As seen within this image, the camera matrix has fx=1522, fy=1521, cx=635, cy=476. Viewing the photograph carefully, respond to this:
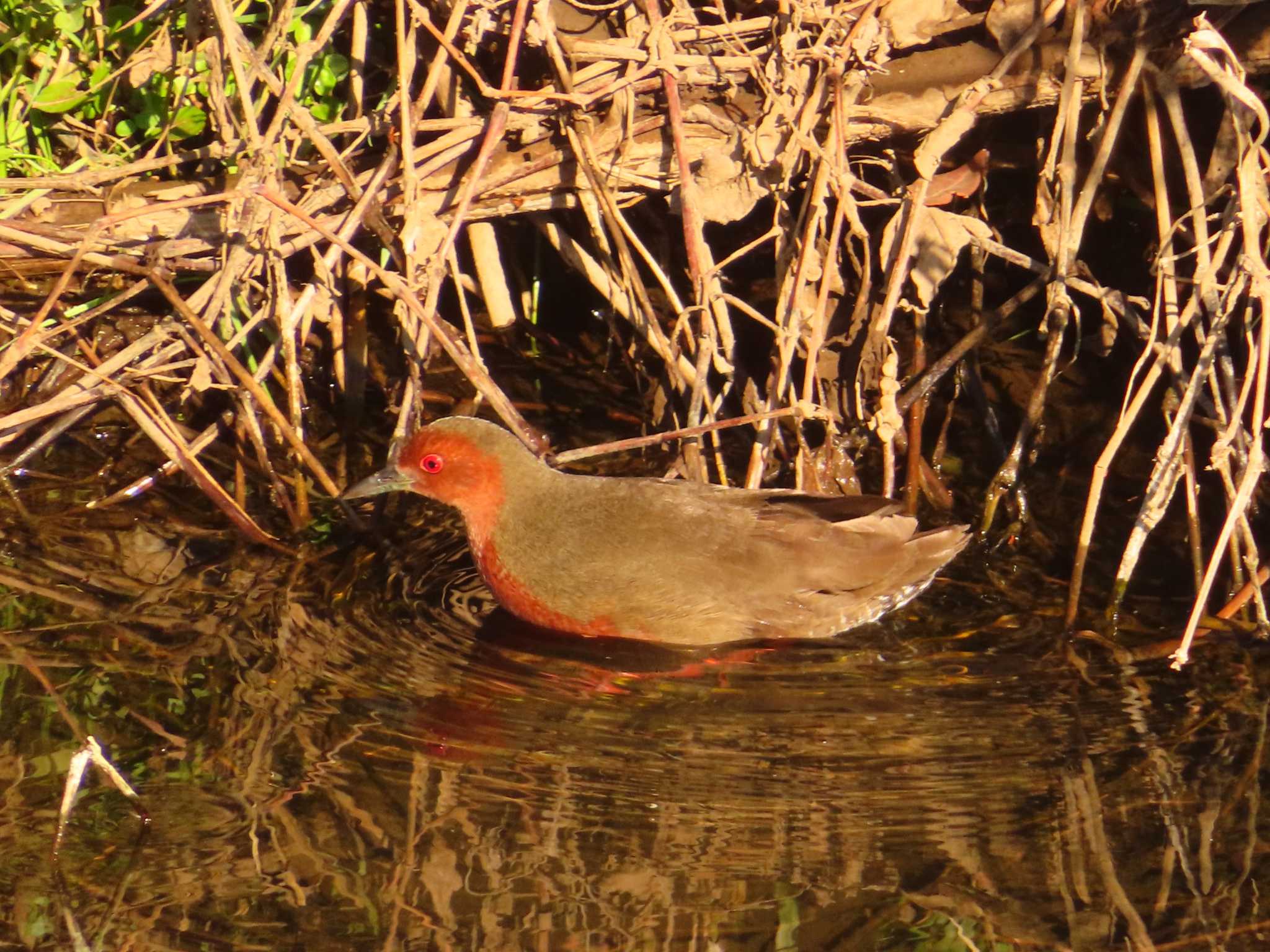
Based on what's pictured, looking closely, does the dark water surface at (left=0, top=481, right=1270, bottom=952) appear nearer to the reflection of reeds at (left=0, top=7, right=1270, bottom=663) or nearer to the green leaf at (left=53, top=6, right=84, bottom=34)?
the reflection of reeds at (left=0, top=7, right=1270, bottom=663)

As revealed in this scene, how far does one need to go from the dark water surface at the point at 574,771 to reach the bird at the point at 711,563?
0.10m

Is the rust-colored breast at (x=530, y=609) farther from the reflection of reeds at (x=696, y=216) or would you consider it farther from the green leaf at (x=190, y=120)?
the green leaf at (x=190, y=120)

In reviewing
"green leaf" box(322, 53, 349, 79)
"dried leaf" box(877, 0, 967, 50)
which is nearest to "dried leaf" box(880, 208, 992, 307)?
"dried leaf" box(877, 0, 967, 50)

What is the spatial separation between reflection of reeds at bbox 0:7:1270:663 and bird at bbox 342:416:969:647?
287mm

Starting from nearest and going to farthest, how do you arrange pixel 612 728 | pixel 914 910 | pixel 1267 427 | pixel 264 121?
pixel 914 910
pixel 612 728
pixel 1267 427
pixel 264 121

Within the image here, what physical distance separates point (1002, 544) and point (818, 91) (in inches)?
65.4

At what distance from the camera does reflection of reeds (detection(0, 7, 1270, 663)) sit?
4.80m

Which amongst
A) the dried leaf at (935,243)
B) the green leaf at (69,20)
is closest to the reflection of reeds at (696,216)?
the dried leaf at (935,243)

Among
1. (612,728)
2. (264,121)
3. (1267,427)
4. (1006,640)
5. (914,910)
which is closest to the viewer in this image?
(914,910)

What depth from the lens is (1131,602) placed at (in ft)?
16.0

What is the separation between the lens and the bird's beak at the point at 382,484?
505 cm

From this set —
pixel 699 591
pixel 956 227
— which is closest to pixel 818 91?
pixel 956 227

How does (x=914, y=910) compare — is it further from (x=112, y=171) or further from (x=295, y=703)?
(x=112, y=171)

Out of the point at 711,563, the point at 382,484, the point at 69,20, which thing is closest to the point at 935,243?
the point at 711,563
